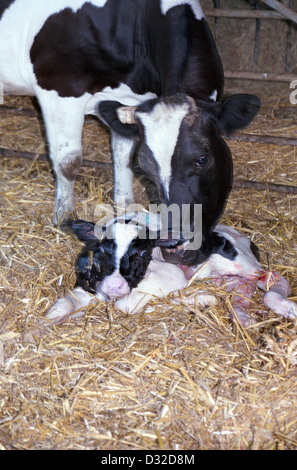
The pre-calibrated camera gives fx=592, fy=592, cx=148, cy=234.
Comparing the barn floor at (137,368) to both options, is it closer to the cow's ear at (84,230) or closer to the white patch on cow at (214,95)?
the cow's ear at (84,230)

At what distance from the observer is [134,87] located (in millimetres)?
4133

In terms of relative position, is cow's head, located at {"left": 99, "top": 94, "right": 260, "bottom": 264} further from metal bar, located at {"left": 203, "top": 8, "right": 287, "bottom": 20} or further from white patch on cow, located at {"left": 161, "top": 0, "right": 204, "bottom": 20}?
metal bar, located at {"left": 203, "top": 8, "right": 287, "bottom": 20}

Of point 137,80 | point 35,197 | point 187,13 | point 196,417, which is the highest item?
point 187,13

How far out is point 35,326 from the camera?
124 inches

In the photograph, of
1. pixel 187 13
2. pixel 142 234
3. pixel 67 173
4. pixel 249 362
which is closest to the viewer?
pixel 249 362

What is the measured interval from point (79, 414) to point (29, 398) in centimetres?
27

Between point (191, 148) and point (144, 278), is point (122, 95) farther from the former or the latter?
point (144, 278)

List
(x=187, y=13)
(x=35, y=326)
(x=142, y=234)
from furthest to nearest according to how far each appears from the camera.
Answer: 1. (x=187, y=13)
2. (x=142, y=234)
3. (x=35, y=326)

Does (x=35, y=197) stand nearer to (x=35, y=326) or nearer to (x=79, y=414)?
(x=35, y=326)

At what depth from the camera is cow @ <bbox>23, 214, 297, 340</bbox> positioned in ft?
10.6

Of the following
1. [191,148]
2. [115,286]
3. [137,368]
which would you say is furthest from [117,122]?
[137,368]

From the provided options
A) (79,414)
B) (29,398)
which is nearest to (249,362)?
(79,414)

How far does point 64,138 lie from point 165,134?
133cm

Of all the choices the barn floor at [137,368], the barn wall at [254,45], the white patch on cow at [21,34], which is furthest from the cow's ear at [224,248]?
the barn wall at [254,45]
